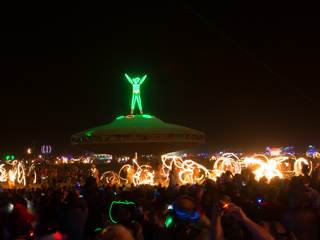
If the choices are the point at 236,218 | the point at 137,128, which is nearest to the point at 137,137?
the point at 137,128

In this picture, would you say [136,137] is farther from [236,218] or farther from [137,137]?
[236,218]

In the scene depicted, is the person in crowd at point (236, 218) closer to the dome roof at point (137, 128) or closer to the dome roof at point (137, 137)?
the dome roof at point (137, 137)

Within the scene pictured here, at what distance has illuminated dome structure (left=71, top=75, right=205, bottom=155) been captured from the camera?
33.7m

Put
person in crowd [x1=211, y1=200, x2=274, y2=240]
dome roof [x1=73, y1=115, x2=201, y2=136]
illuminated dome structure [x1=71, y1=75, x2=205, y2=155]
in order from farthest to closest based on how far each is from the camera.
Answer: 1. dome roof [x1=73, y1=115, x2=201, y2=136]
2. illuminated dome structure [x1=71, y1=75, x2=205, y2=155]
3. person in crowd [x1=211, y1=200, x2=274, y2=240]

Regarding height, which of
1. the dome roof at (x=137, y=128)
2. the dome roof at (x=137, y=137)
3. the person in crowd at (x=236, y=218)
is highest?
the dome roof at (x=137, y=128)

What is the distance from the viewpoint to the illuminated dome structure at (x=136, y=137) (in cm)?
3372

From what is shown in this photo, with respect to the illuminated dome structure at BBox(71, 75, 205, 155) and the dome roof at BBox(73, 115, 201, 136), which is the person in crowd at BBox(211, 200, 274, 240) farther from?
the dome roof at BBox(73, 115, 201, 136)

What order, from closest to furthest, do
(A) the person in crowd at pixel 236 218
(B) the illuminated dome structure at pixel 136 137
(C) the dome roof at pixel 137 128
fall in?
(A) the person in crowd at pixel 236 218 → (B) the illuminated dome structure at pixel 136 137 → (C) the dome roof at pixel 137 128

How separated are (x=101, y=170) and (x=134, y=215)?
99.8 feet

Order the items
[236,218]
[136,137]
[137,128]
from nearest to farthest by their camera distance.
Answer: [236,218]
[136,137]
[137,128]

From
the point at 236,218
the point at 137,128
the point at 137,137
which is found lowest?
the point at 236,218

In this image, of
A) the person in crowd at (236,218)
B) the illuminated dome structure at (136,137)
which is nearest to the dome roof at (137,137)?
the illuminated dome structure at (136,137)

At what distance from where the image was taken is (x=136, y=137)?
33.8 m

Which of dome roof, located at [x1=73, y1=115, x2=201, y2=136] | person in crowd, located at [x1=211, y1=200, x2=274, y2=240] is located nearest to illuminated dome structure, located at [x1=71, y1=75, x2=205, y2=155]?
dome roof, located at [x1=73, y1=115, x2=201, y2=136]
